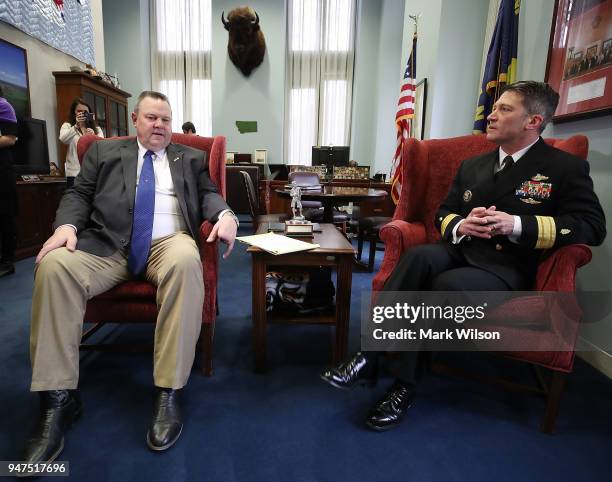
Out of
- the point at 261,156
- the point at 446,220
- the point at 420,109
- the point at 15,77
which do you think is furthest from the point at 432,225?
the point at 261,156

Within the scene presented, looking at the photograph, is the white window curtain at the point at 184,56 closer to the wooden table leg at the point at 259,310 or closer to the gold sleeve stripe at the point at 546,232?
the wooden table leg at the point at 259,310

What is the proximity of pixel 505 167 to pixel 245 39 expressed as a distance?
5799mm

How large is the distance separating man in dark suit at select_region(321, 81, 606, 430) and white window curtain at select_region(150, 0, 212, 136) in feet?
20.7

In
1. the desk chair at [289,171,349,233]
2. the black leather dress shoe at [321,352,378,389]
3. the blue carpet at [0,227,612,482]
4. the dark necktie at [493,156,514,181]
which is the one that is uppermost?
the dark necktie at [493,156,514,181]

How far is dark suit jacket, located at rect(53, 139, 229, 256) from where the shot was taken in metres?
1.40

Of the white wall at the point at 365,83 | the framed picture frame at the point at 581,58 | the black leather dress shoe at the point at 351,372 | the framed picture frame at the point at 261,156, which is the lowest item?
the black leather dress shoe at the point at 351,372

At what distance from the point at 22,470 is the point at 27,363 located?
748 millimetres

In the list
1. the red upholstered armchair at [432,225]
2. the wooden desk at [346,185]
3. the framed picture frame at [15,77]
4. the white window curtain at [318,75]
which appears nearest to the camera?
the red upholstered armchair at [432,225]

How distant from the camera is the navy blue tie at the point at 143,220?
4.58 ft

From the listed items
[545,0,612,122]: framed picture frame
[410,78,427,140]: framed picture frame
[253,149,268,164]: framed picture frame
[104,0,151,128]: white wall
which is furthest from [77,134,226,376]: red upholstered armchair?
[104,0,151,128]: white wall

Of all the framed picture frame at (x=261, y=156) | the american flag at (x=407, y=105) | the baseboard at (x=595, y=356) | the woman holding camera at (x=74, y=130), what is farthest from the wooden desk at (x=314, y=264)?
the framed picture frame at (x=261, y=156)

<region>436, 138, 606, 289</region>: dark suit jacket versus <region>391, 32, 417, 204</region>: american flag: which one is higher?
<region>391, 32, 417, 204</region>: american flag

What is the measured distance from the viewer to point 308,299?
5.52 ft

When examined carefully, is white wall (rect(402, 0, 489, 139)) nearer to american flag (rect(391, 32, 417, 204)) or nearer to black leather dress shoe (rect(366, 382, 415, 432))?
american flag (rect(391, 32, 417, 204))
